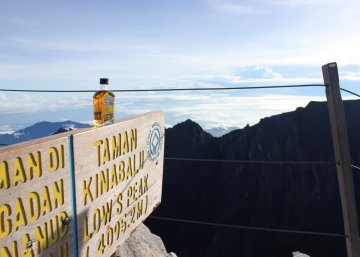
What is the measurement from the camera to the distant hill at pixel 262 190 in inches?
3258

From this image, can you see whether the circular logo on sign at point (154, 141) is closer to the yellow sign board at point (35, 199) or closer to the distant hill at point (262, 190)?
the yellow sign board at point (35, 199)

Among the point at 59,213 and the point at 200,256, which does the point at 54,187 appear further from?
the point at 200,256

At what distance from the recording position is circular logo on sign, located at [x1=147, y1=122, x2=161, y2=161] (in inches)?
152

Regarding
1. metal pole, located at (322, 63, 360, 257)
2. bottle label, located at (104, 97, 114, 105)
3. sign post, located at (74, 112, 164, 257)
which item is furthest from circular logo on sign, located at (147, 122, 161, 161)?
metal pole, located at (322, 63, 360, 257)

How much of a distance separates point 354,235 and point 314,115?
95.5 metres

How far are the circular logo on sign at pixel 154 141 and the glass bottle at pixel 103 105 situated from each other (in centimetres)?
57

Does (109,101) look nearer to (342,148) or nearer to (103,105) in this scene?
(103,105)

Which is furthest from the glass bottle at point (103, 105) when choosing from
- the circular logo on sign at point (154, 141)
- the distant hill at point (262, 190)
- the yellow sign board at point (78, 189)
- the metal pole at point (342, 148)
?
the distant hill at point (262, 190)

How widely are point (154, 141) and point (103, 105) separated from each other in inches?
32.6

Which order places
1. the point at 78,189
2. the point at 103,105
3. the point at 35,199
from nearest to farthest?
the point at 35,199 → the point at 78,189 → the point at 103,105

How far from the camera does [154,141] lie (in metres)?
4.00

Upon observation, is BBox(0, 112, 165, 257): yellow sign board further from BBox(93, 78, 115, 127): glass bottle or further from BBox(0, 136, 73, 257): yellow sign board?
BBox(93, 78, 115, 127): glass bottle

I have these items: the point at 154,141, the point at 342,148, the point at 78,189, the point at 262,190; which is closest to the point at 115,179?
the point at 78,189

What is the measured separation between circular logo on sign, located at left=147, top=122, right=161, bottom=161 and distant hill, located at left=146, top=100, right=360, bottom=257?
79.0 metres
